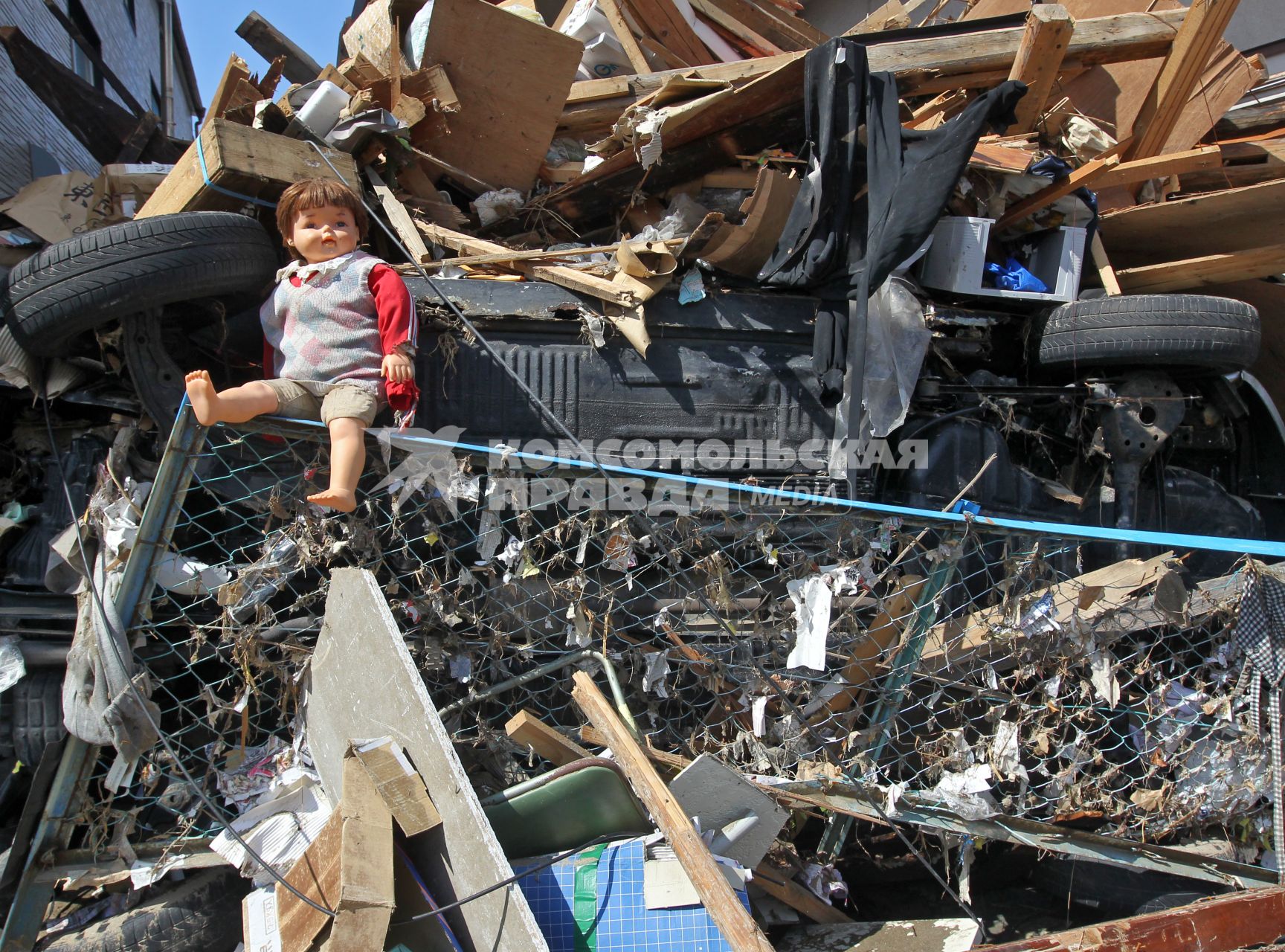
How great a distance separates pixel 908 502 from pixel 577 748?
166cm

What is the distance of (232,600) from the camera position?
8.05 ft

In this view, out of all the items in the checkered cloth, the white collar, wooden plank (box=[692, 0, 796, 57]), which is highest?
wooden plank (box=[692, 0, 796, 57])

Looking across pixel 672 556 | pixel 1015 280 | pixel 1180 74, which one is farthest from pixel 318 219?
pixel 1180 74

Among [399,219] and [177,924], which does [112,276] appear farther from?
[177,924]

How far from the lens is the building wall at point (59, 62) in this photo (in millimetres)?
5043

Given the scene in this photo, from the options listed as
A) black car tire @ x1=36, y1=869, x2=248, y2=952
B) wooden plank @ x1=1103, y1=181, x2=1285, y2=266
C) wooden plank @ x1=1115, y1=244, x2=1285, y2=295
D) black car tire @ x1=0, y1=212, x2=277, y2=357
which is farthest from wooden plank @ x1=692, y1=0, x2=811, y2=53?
black car tire @ x1=36, y1=869, x2=248, y2=952

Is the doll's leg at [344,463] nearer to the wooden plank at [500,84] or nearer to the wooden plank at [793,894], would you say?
the wooden plank at [793,894]

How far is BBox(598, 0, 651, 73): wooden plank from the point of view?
15.4 feet

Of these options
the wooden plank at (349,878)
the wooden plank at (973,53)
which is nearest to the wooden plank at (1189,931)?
the wooden plank at (349,878)

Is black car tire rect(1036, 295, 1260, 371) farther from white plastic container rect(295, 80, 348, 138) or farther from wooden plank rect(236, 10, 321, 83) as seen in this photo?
wooden plank rect(236, 10, 321, 83)

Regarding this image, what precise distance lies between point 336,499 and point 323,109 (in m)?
2.12

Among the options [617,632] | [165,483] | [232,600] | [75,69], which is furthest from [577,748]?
[75,69]

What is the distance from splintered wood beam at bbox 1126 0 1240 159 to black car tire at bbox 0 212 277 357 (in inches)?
170

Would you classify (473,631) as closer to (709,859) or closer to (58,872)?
(709,859)
